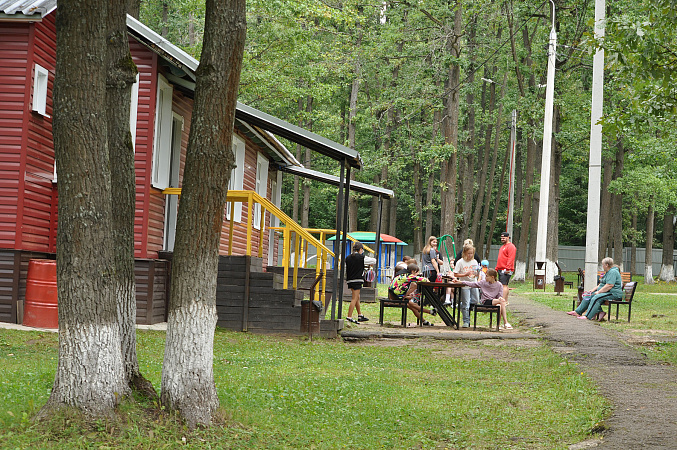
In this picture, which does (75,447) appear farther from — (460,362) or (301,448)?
(460,362)

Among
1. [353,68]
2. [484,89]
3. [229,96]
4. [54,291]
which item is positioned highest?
[484,89]

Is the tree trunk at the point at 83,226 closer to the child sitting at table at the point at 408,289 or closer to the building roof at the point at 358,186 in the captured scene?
the child sitting at table at the point at 408,289

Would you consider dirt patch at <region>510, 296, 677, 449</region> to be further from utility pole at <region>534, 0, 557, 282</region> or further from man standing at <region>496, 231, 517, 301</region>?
utility pole at <region>534, 0, 557, 282</region>

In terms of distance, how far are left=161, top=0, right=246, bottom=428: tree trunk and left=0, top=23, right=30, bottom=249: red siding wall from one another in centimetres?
688

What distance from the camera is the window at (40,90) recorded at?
11.8 m

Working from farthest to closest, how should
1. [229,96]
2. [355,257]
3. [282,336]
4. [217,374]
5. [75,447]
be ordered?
[355,257]
[282,336]
[217,374]
[229,96]
[75,447]

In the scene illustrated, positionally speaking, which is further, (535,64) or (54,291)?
(535,64)

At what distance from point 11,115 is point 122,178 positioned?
6.51 meters

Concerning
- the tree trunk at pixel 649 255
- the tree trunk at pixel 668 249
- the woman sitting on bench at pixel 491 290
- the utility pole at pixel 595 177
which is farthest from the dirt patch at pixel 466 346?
the tree trunk at pixel 668 249

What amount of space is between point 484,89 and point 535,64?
12863mm

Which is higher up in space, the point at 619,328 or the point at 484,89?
the point at 484,89

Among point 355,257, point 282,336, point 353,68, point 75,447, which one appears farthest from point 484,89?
point 75,447

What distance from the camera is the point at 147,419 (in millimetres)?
5414

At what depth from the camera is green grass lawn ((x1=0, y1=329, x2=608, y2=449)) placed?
210 inches
